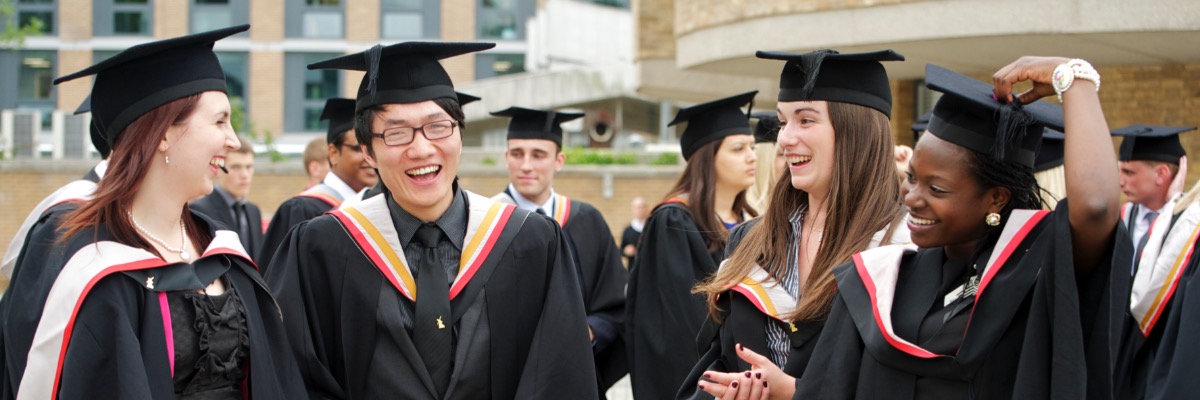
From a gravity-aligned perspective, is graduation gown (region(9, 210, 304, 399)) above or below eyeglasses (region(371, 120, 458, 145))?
below

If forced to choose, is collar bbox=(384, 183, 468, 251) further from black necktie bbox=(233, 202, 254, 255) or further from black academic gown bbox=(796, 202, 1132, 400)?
black necktie bbox=(233, 202, 254, 255)

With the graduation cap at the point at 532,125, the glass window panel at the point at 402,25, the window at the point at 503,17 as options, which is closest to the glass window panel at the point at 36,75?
the glass window panel at the point at 402,25

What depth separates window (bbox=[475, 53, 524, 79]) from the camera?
3400 cm

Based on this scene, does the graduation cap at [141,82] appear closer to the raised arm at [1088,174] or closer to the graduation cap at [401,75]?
the graduation cap at [401,75]

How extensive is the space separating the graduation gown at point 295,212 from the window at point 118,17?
2879cm

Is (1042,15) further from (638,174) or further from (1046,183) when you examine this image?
(638,174)

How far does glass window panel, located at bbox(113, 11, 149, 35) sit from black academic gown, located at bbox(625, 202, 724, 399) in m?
30.7

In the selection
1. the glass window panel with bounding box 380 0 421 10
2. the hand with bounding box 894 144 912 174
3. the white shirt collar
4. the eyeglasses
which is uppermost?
the glass window panel with bounding box 380 0 421 10

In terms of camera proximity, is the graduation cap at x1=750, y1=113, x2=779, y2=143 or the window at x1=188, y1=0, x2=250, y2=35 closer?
the graduation cap at x1=750, y1=113, x2=779, y2=143

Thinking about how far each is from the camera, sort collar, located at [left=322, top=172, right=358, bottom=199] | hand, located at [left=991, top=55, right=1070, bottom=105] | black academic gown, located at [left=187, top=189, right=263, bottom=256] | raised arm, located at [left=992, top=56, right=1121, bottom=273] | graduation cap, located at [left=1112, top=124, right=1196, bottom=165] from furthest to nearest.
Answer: black academic gown, located at [left=187, top=189, right=263, bottom=256] < graduation cap, located at [left=1112, top=124, right=1196, bottom=165] < collar, located at [left=322, top=172, right=358, bottom=199] < hand, located at [left=991, top=55, right=1070, bottom=105] < raised arm, located at [left=992, top=56, right=1121, bottom=273]

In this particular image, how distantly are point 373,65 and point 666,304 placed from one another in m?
2.17

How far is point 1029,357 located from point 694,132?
3.27 m

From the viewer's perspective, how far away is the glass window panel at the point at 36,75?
108 ft

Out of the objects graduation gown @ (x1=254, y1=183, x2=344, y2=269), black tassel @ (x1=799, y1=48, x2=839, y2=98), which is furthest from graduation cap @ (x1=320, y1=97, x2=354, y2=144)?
black tassel @ (x1=799, y1=48, x2=839, y2=98)
